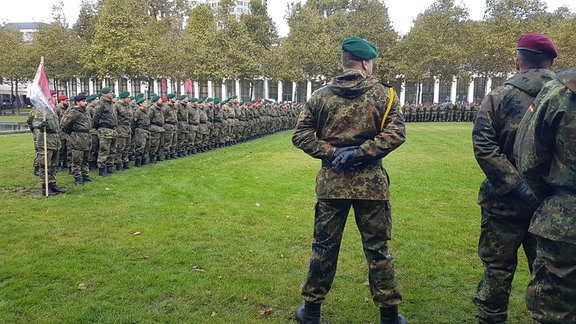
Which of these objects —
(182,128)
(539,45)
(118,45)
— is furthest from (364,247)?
(118,45)

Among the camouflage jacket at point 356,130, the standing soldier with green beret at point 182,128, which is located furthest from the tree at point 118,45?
the camouflage jacket at point 356,130

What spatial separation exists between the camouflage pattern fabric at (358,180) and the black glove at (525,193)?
90 centimetres

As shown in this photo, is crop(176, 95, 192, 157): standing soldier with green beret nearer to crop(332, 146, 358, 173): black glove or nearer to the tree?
crop(332, 146, 358, 173): black glove

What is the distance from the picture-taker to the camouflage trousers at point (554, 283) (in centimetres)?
254

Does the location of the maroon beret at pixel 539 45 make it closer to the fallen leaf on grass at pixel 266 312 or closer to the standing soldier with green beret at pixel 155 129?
the fallen leaf on grass at pixel 266 312

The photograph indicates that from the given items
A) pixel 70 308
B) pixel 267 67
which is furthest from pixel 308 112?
pixel 267 67

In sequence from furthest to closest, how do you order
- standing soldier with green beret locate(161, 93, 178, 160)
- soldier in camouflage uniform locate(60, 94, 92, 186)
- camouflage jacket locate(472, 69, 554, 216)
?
standing soldier with green beret locate(161, 93, 178, 160)
soldier in camouflage uniform locate(60, 94, 92, 186)
camouflage jacket locate(472, 69, 554, 216)

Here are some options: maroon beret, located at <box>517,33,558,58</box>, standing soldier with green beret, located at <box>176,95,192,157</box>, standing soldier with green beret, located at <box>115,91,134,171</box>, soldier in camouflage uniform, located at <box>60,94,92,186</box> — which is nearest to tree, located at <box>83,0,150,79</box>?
standing soldier with green beret, located at <box>176,95,192,157</box>

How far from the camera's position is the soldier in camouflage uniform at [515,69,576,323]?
2553 millimetres

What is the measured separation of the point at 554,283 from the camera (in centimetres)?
259

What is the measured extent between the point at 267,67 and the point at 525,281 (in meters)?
40.8

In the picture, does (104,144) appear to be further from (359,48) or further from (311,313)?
(359,48)

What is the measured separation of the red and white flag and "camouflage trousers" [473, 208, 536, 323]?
8.28 metres

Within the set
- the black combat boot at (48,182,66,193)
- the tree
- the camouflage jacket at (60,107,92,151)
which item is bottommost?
the black combat boot at (48,182,66,193)
